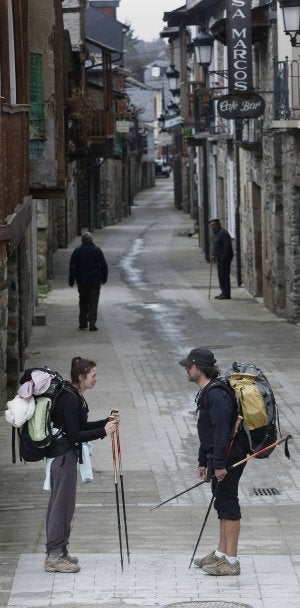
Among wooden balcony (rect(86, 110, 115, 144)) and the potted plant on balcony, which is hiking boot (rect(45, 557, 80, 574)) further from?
wooden balcony (rect(86, 110, 115, 144))

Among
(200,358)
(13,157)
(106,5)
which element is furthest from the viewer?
(106,5)

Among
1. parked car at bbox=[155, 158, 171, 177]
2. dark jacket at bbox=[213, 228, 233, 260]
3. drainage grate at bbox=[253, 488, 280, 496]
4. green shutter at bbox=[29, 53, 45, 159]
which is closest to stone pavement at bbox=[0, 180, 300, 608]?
drainage grate at bbox=[253, 488, 280, 496]

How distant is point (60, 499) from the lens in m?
9.27

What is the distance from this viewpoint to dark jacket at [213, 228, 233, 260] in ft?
90.5

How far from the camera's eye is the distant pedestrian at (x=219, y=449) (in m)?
8.96

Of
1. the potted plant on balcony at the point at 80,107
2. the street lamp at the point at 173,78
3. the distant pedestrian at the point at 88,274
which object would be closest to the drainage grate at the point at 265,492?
the distant pedestrian at the point at 88,274

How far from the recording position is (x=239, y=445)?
9125 mm

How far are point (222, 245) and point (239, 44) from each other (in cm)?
417

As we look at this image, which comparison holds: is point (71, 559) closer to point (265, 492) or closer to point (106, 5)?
point (265, 492)

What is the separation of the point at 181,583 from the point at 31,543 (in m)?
1.48

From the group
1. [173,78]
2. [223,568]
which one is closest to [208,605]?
[223,568]

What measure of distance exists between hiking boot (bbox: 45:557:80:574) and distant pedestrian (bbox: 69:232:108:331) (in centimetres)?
1328

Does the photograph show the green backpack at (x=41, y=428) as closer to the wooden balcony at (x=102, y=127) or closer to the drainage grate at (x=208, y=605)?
the drainage grate at (x=208, y=605)

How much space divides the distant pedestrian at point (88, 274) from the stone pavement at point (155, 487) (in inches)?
15.5
